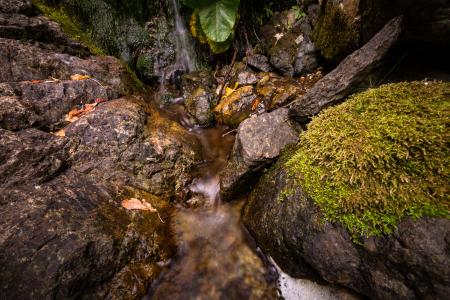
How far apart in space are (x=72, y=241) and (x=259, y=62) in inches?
171

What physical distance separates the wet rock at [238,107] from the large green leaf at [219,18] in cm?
106

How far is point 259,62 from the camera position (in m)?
4.94

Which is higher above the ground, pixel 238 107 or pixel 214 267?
pixel 238 107

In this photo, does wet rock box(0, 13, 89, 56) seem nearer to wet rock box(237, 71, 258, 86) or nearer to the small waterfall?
the small waterfall

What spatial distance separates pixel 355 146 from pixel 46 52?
4.68 meters

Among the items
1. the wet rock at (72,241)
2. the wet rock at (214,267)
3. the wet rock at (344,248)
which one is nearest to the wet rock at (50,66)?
the wet rock at (72,241)

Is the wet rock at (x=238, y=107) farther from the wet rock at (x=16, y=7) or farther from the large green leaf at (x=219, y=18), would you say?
the wet rock at (x=16, y=7)

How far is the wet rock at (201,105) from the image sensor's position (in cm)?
450

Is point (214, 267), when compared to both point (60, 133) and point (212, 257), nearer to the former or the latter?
point (212, 257)

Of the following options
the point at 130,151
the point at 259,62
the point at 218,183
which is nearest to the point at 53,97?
the point at 130,151

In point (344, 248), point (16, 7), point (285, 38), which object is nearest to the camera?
point (344, 248)

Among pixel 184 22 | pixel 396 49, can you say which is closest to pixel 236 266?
pixel 396 49

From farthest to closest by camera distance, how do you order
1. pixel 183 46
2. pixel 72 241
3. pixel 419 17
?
1. pixel 183 46
2. pixel 419 17
3. pixel 72 241

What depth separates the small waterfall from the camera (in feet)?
18.5
